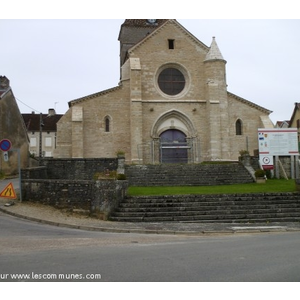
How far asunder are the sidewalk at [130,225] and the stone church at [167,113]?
50.7ft

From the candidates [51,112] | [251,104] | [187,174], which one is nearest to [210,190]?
[187,174]

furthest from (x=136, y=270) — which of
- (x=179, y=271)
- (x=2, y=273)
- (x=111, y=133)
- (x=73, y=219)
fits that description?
(x=111, y=133)

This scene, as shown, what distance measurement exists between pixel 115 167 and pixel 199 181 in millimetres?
5200

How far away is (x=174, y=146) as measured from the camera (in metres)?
32.2

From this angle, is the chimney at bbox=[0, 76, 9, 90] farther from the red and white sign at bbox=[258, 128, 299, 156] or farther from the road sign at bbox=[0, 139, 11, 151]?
the red and white sign at bbox=[258, 128, 299, 156]

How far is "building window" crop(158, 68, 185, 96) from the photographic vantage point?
108 ft

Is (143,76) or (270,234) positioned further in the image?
(143,76)

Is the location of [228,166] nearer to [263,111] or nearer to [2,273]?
[263,111]

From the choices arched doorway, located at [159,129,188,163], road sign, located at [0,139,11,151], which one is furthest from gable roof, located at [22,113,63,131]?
road sign, located at [0,139,11,151]

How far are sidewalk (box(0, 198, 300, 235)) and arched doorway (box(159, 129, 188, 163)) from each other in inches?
686

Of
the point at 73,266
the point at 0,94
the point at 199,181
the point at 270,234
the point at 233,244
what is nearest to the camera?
the point at 73,266

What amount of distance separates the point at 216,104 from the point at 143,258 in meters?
24.9

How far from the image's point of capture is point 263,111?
3294cm

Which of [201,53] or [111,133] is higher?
[201,53]
